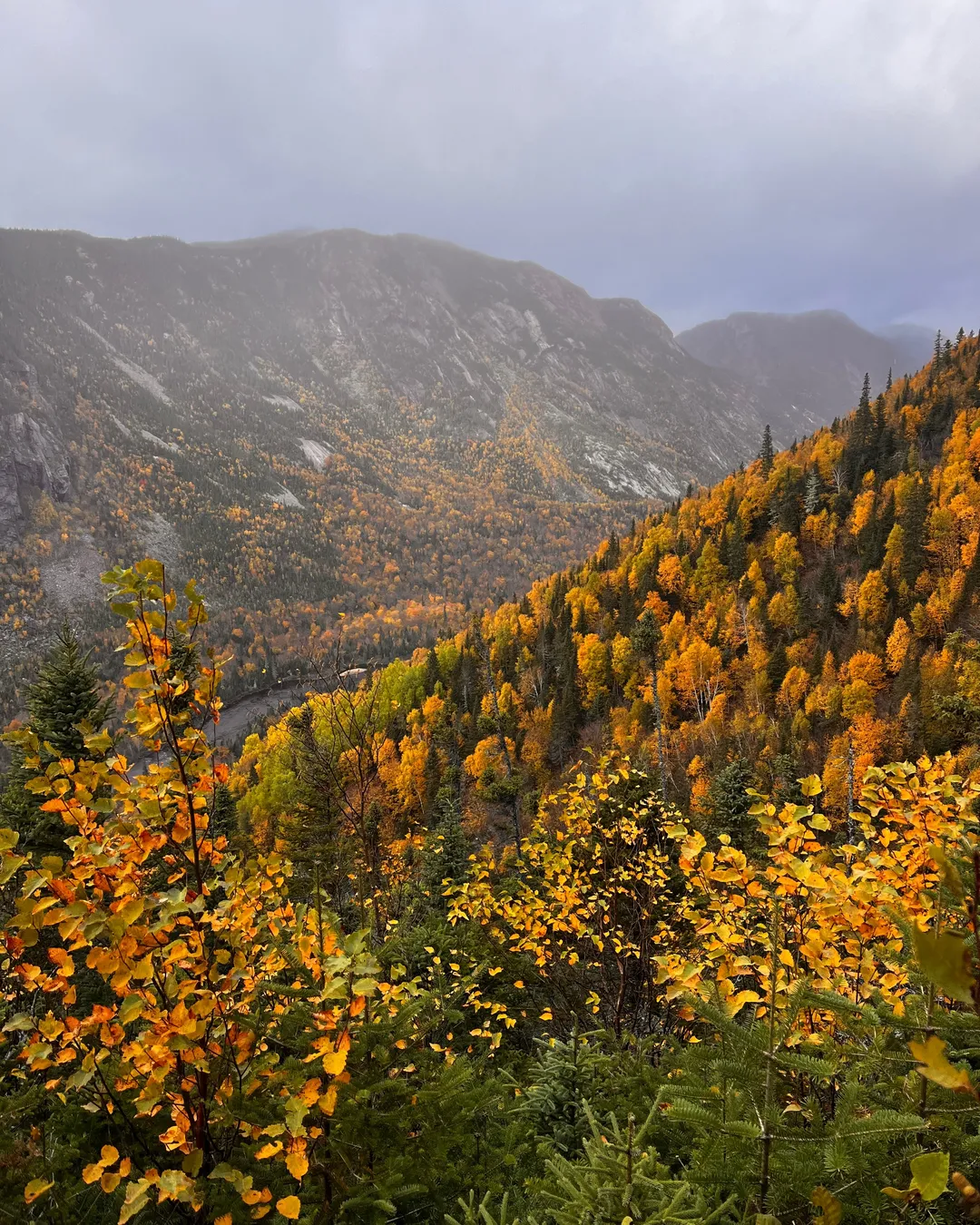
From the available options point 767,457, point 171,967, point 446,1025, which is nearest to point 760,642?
point 767,457

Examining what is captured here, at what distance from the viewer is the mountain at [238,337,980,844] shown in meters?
57.0

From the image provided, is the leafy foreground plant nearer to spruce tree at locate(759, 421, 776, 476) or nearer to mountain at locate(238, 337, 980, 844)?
mountain at locate(238, 337, 980, 844)

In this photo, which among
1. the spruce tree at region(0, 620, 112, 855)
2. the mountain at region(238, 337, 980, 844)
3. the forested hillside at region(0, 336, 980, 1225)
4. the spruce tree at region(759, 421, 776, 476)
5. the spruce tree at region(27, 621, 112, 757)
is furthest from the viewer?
the spruce tree at region(759, 421, 776, 476)

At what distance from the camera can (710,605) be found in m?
79.6

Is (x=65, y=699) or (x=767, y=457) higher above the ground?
(x=767, y=457)

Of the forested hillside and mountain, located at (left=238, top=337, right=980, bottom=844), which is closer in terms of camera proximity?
the forested hillside

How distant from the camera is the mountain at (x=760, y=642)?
187 ft

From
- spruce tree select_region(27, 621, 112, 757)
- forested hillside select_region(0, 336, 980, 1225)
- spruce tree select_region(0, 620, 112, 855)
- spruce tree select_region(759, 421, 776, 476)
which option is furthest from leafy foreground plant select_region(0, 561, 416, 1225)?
spruce tree select_region(759, 421, 776, 476)

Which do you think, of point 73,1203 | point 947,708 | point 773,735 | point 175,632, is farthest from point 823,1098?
point 773,735

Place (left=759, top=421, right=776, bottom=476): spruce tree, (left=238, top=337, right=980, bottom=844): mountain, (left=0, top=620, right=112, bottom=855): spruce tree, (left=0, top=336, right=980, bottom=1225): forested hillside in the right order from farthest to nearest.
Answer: (left=759, top=421, right=776, bottom=476): spruce tree < (left=238, top=337, right=980, bottom=844): mountain < (left=0, top=620, right=112, bottom=855): spruce tree < (left=0, top=336, right=980, bottom=1225): forested hillside

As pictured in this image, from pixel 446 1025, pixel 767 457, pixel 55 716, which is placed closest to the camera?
pixel 446 1025

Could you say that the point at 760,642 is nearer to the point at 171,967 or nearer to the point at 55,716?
the point at 55,716

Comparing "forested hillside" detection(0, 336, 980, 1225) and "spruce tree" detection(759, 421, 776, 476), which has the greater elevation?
"spruce tree" detection(759, 421, 776, 476)

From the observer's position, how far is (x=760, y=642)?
238ft
